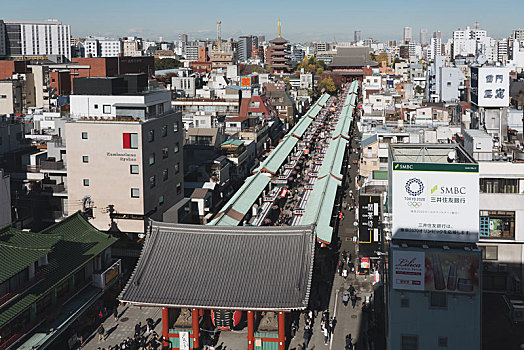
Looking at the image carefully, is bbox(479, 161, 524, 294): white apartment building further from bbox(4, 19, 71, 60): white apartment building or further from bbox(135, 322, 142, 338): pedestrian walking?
bbox(4, 19, 71, 60): white apartment building

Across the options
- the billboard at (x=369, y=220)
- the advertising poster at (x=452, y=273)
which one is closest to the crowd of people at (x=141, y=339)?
the advertising poster at (x=452, y=273)

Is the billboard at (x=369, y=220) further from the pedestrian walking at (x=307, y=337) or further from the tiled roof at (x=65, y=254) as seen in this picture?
the tiled roof at (x=65, y=254)

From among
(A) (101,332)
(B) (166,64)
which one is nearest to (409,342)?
(A) (101,332)

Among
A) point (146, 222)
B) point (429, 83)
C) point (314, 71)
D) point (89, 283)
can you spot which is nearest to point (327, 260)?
point (146, 222)

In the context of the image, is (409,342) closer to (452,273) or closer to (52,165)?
(452,273)

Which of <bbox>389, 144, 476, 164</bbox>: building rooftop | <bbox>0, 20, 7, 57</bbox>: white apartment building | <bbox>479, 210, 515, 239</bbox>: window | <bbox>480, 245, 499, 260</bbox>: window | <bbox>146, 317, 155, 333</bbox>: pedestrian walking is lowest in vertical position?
<bbox>146, 317, 155, 333</bbox>: pedestrian walking

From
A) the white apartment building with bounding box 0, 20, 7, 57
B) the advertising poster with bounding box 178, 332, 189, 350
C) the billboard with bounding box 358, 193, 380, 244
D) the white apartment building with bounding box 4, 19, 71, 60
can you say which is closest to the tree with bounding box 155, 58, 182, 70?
the white apartment building with bounding box 4, 19, 71, 60
